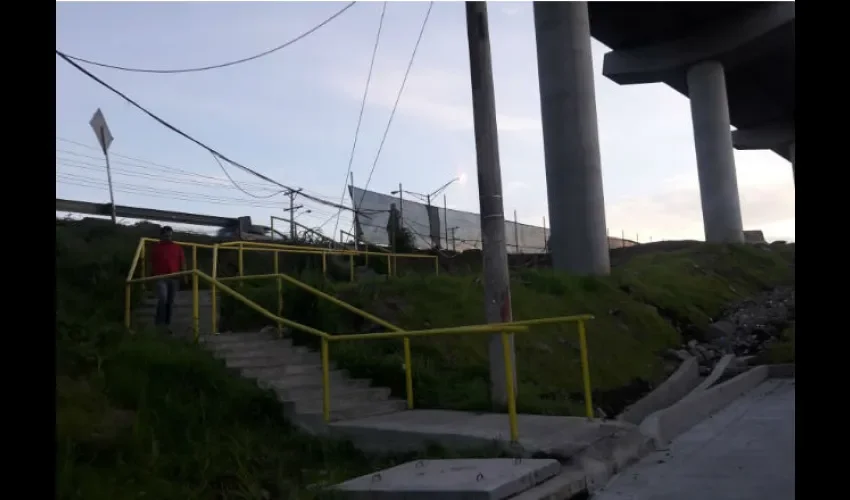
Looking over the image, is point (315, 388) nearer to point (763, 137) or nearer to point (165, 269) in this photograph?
point (165, 269)

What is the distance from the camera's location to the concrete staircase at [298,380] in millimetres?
7949

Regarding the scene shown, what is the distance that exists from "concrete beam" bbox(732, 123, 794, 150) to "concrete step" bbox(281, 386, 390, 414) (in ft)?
160

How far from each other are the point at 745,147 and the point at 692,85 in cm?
2323

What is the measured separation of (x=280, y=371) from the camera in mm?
8859

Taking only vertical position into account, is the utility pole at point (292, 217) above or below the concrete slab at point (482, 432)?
above

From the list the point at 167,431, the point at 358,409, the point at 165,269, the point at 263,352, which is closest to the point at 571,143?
the point at 165,269

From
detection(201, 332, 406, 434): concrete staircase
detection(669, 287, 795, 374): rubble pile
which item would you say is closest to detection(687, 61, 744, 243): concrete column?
detection(669, 287, 795, 374): rubble pile

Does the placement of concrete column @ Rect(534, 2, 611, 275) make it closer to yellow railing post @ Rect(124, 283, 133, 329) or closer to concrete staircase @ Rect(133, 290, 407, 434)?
concrete staircase @ Rect(133, 290, 407, 434)

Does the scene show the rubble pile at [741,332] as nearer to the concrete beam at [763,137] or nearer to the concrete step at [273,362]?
the concrete step at [273,362]

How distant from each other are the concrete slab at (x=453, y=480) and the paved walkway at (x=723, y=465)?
0.63 meters

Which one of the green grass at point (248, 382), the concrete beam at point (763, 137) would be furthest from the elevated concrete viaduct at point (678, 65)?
the concrete beam at point (763, 137)

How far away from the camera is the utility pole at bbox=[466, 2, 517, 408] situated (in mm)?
8656
